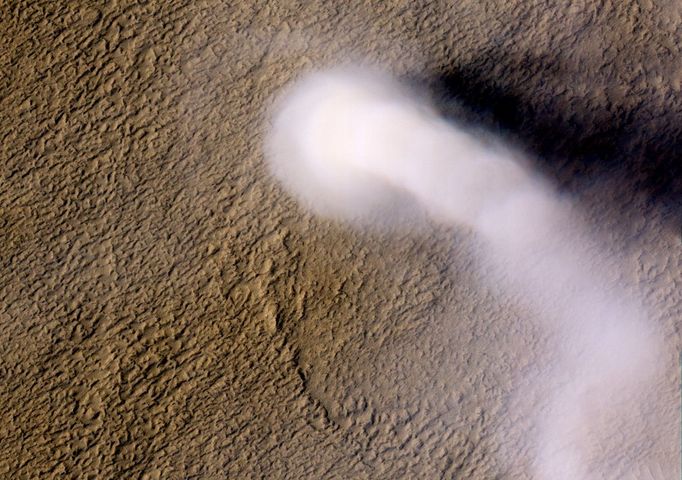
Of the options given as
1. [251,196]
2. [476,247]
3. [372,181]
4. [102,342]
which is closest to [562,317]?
Answer: [476,247]

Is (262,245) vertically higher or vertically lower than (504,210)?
lower

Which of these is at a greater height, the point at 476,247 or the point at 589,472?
the point at 476,247

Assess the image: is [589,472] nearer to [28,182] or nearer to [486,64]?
[486,64]
